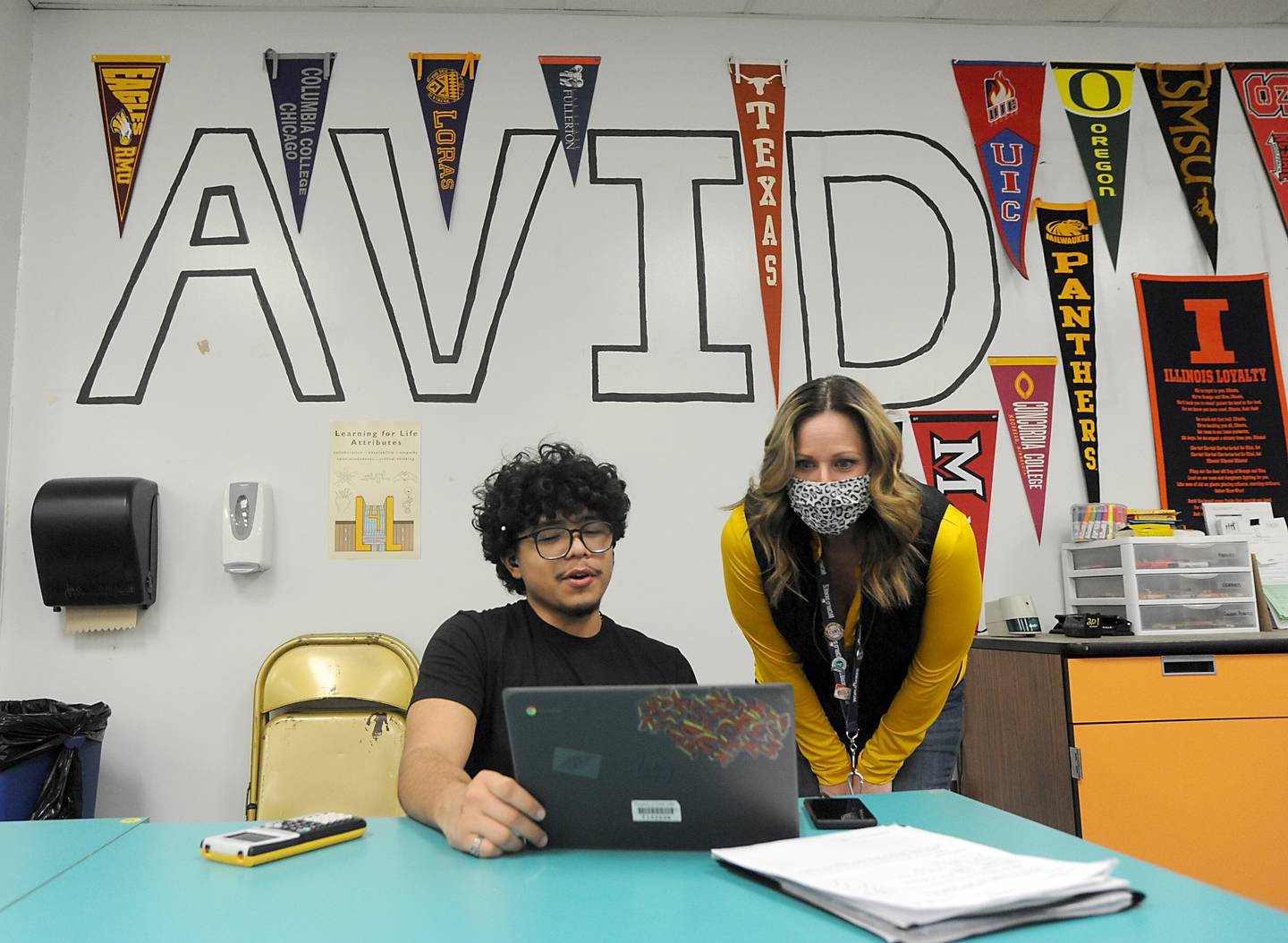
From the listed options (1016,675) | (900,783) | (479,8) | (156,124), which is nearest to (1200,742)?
(1016,675)

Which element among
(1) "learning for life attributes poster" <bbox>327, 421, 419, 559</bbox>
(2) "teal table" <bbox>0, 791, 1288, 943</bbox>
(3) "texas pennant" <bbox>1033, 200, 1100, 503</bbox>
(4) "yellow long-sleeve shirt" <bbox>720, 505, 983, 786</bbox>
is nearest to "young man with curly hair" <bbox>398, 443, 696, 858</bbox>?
(4) "yellow long-sleeve shirt" <bbox>720, 505, 983, 786</bbox>

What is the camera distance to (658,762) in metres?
1.03

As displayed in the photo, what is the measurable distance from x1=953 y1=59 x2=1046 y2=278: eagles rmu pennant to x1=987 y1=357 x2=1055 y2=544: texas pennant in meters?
0.34

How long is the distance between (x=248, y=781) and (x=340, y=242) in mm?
1740

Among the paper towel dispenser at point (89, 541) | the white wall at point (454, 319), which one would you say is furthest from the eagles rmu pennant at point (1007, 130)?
the paper towel dispenser at point (89, 541)

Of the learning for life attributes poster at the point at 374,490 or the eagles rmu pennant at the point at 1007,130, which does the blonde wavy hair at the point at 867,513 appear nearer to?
the learning for life attributes poster at the point at 374,490

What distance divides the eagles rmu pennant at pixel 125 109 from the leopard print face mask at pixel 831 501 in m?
2.53

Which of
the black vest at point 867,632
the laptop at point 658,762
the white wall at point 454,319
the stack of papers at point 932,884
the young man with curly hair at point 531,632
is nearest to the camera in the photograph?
the stack of papers at point 932,884

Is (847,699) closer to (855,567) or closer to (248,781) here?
(855,567)

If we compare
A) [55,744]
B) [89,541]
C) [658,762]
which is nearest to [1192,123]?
[658,762]

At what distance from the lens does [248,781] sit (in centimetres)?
282

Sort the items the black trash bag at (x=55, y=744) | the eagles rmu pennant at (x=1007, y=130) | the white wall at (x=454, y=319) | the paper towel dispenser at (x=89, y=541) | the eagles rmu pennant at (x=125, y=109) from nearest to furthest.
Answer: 1. the black trash bag at (x=55, y=744)
2. the paper towel dispenser at (x=89, y=541)
3. the white wall at (x=454, y=319)
4. the eagles rmu pennant at (x=125, y=109)
5. the eagles rmu pennant at (x=1007, y=130)

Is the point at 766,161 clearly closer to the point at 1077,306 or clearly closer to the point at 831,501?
the point at 1077,306

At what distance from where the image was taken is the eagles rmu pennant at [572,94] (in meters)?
3.16
